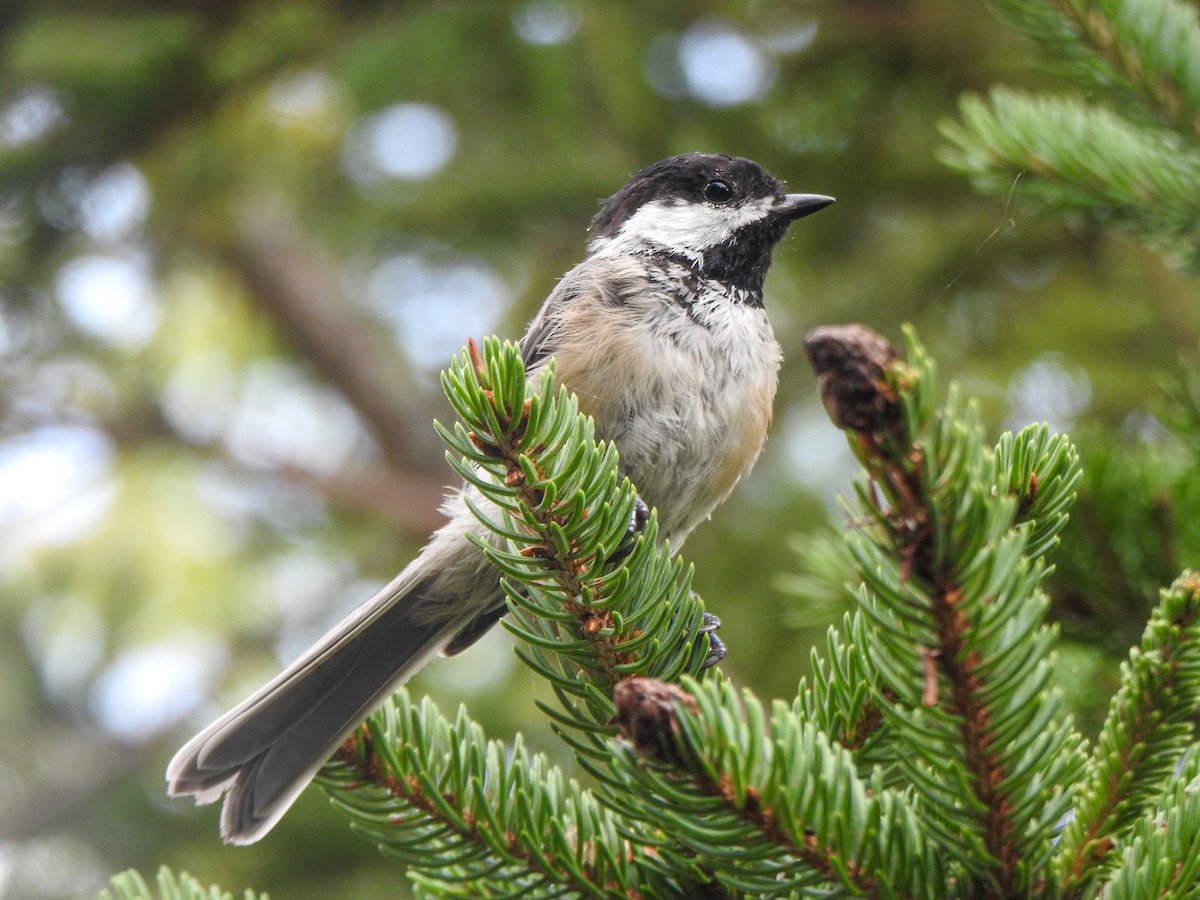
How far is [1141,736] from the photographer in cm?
107

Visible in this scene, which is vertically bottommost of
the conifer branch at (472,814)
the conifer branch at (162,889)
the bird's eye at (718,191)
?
the conifer branch at (162,889)

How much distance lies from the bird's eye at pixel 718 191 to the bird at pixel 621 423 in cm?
16

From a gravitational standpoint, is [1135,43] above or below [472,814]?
above

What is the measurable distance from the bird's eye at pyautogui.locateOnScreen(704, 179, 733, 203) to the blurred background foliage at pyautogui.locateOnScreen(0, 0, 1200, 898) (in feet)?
1.06

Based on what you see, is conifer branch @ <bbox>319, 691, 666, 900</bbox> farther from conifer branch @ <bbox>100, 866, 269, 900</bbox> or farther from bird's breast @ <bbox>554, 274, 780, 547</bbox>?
bird's breast @ <bbox>554, 274, 780, 547</bbox>

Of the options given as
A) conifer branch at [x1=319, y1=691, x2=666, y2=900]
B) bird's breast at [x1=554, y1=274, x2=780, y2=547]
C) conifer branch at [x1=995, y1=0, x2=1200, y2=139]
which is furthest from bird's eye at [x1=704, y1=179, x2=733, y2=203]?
conifer branch at [x1=319, y1=691, x2=666, y2=900]

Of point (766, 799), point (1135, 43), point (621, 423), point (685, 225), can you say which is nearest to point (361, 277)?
point (685, 225)

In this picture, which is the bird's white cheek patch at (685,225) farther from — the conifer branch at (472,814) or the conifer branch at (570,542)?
the conifer branch at (472,814)

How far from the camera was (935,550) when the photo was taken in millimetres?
872

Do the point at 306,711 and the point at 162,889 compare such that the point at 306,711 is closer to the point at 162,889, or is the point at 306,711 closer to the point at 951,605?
the point at 162,889

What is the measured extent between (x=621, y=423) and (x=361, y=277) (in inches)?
85.0

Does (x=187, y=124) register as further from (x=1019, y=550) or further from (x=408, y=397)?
(x=1019, y=550)

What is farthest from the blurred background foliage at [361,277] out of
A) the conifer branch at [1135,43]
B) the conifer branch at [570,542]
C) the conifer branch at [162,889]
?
the conifer branch at [162,889]

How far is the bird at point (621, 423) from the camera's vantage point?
201 cm
